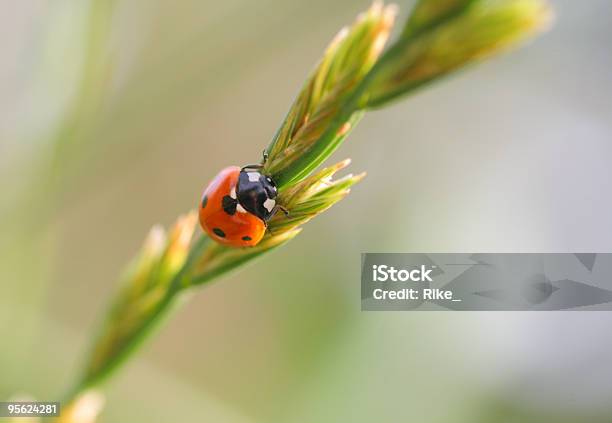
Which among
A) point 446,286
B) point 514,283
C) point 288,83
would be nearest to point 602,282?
point 514,283

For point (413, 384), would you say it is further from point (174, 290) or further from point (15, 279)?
point (174, 290)

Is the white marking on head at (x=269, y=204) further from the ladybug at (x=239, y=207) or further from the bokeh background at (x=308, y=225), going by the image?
the bokeh background at (x=308, y=225)

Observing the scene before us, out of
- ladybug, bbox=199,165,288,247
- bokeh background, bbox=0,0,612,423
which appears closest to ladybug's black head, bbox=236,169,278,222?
ladybug, bbox=199,165,288,247

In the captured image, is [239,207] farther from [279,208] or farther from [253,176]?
[279,208]

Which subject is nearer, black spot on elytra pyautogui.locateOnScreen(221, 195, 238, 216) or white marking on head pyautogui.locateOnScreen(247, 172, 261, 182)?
white marking on head pyautogui.locateOnScreen(247, 172, 261, 182)

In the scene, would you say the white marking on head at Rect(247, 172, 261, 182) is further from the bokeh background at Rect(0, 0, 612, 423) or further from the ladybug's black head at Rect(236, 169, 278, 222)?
the bokeh background at Rect(0, 0, 612, 423)

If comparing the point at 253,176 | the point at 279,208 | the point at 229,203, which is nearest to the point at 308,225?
the point at 229,203
